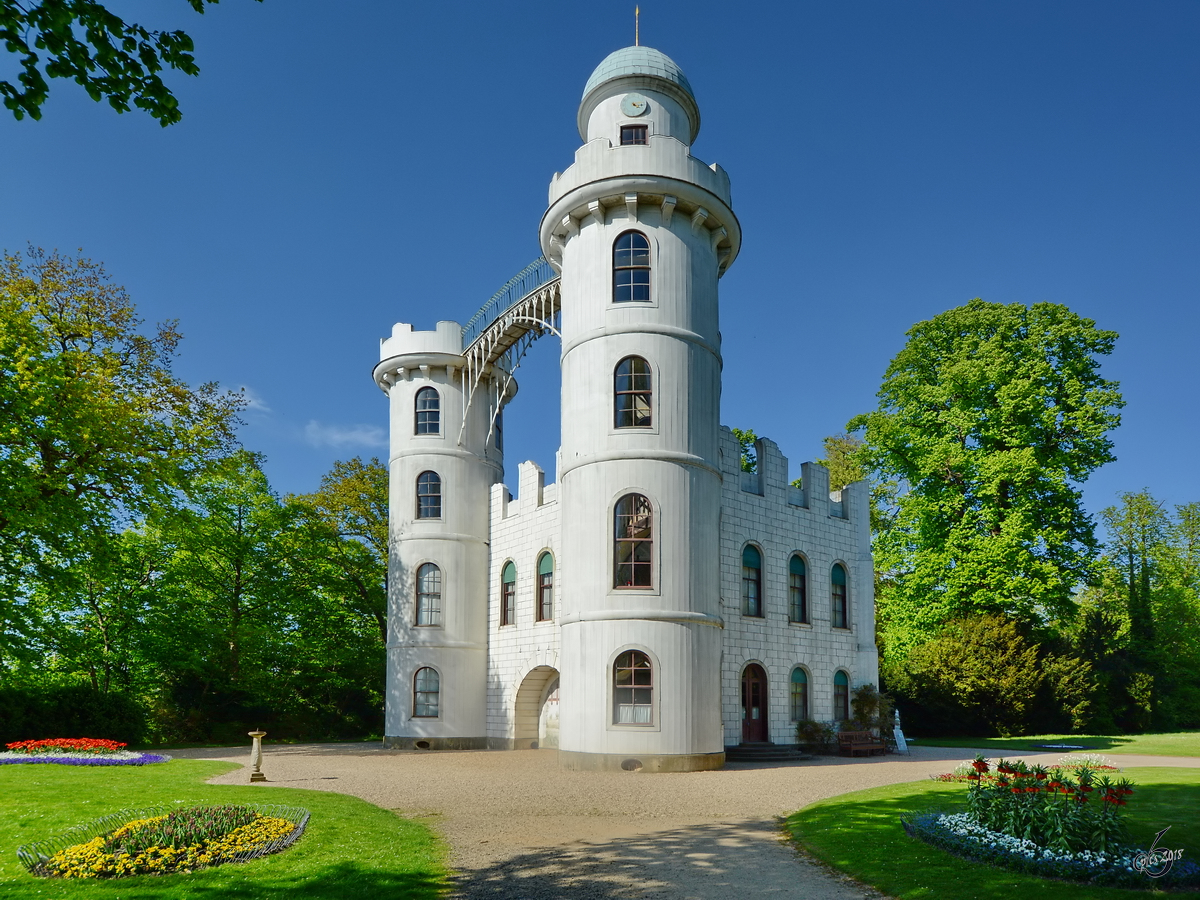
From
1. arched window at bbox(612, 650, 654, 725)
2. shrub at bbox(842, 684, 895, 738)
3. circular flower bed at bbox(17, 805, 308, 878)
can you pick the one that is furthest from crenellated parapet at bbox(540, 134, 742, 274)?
circular flower bed at bbox(17, 805, 308, 878)

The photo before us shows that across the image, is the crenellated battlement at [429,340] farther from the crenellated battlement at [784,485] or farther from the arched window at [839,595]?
the arched window at [839,595]

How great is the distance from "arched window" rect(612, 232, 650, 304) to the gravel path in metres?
10.6

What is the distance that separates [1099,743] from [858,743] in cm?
971

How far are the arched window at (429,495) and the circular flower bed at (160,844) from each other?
1867 centimetres

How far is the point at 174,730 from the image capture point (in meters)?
30.3

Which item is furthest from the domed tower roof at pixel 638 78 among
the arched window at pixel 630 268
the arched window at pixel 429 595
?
the arched window at pixel 429 595

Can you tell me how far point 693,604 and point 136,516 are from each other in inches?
647

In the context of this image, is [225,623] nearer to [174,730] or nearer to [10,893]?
[174,730]

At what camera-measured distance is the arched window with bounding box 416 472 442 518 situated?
29.2 m

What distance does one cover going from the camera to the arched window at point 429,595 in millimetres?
28453

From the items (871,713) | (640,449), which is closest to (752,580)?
(871,713)

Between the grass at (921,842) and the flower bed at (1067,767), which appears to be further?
the flower bed at (1067,767)

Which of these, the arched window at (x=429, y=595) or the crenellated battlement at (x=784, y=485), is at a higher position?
the crenellated battlement at (x=784, y=485)

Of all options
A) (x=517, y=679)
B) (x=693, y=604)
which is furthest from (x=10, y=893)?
(x=517, y=679)
